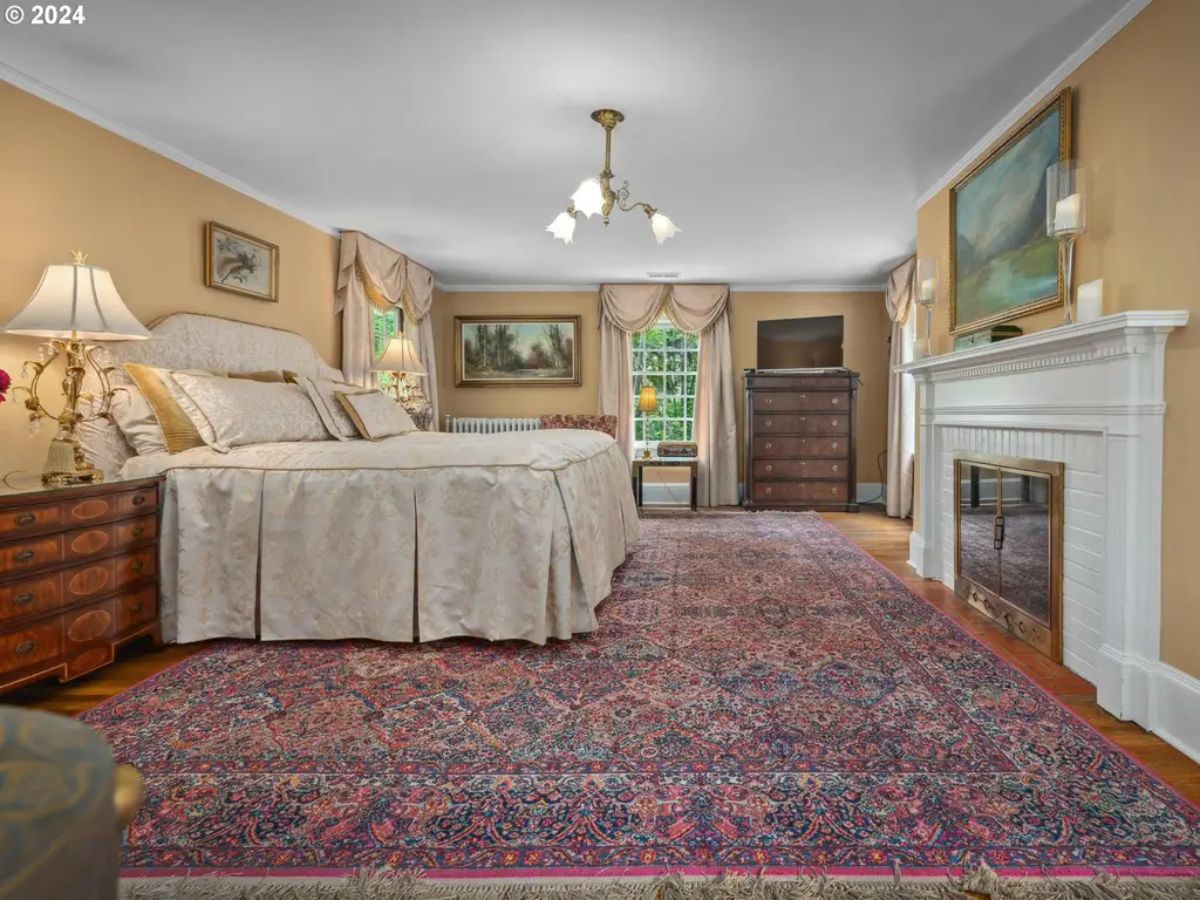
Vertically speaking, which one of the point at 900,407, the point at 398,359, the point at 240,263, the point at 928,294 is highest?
the point at 240,263

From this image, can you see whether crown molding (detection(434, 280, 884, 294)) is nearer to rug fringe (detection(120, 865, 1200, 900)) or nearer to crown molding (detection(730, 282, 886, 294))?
crown molding (detection(730, 282, 886, 294))

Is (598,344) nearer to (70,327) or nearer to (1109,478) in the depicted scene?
(70,327)

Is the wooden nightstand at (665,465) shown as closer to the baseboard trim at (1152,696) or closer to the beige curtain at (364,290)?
→ the beige curtain at (364,290)

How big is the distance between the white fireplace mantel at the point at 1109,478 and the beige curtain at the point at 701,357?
4.37 meters

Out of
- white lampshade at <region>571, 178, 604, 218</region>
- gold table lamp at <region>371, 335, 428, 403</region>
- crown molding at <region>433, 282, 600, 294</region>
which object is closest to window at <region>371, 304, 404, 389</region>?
gold table lamp at <region>371, 335, 428, 403</region>

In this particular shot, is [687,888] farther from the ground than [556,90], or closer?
closer

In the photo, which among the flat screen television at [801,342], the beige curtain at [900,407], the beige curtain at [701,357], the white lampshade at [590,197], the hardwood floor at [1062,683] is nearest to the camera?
the hardwood floor at [1062,683]

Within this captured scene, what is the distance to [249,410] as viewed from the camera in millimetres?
3311

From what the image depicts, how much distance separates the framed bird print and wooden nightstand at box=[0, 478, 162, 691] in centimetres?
163

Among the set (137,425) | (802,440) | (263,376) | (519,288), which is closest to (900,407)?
(802,440)

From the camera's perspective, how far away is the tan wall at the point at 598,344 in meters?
7.62

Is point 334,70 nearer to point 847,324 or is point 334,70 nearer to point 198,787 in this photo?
point 198,787

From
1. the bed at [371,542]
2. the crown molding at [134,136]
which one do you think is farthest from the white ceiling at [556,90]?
the bed at [371,542]

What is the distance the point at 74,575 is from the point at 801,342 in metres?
6.58
